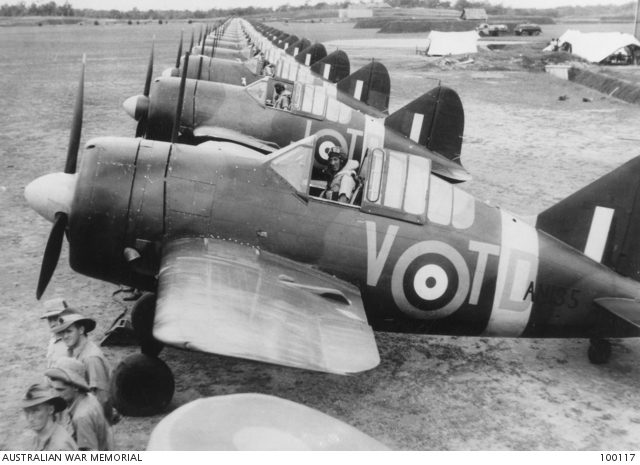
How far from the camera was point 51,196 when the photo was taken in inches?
222

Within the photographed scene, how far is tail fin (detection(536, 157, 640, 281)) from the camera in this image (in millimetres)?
6195

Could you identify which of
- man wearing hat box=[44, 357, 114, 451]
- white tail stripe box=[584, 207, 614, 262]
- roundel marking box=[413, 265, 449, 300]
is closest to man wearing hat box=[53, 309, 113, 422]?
man wearing hat box=[44, 357, 114, 451]

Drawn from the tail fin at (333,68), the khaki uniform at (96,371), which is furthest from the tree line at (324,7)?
the khaki uniform at (96,371)

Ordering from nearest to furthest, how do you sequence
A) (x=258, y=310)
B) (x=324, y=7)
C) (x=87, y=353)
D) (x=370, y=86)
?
(x=87, y=353), (x=258, y=310), (x=370, y=86), (x=324, y=7)

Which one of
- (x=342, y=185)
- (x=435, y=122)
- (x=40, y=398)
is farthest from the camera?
(x=435, y=122)

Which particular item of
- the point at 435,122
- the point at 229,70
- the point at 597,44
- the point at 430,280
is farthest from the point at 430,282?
the point at 597,44

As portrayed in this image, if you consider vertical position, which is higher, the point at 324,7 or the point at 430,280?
the point at 324,7

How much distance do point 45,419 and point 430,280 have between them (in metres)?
3.62

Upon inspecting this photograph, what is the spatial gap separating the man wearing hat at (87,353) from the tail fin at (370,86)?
1144 centimetres

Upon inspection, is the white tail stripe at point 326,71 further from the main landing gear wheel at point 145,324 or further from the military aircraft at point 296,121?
the main landing gear wheel at point 145,324

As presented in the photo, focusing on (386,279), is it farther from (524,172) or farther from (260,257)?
(524,172)

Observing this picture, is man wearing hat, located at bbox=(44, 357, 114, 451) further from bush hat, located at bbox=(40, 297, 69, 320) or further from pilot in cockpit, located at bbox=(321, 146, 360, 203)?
pilot in cockpit, located at bbox=(321, 146, 360, 203)

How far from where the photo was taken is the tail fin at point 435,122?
11.8 meters

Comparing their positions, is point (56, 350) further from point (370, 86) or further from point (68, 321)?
point (370, 86)
